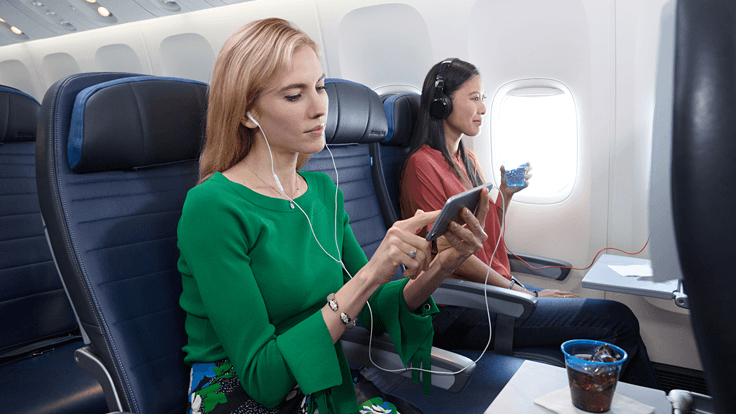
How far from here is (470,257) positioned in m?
1.89

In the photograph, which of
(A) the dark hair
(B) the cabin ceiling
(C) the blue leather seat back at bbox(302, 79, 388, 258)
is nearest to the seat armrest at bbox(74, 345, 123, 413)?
(C) the blue leather seat back at bbox(302, 79, 388, 258)

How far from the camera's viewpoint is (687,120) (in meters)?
0.34

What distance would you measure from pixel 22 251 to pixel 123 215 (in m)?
1.06

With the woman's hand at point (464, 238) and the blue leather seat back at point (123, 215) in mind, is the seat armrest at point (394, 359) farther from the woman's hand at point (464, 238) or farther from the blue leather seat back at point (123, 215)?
the blue leather seat back at point (123, 215)

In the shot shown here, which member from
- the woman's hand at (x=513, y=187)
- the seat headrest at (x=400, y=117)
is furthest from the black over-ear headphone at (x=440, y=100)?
the woman's hand at (x=513, y=187)

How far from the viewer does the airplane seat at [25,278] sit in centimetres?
172

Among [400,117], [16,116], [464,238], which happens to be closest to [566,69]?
[400,117]

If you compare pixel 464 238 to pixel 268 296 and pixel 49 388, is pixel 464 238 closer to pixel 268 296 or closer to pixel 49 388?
pixel 268 296

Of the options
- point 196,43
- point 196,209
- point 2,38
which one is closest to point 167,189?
point 196,209

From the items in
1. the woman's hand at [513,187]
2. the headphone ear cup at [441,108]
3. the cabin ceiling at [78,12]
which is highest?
the cabin ceiling at [78,12]

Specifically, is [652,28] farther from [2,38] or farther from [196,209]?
[2,38]

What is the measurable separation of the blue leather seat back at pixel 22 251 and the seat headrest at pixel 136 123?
1.05 m

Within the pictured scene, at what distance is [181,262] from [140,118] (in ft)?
1.20

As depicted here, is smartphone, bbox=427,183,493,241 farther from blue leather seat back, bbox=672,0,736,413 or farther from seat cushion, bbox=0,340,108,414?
seat cushion, bbox=0,340,108,414
